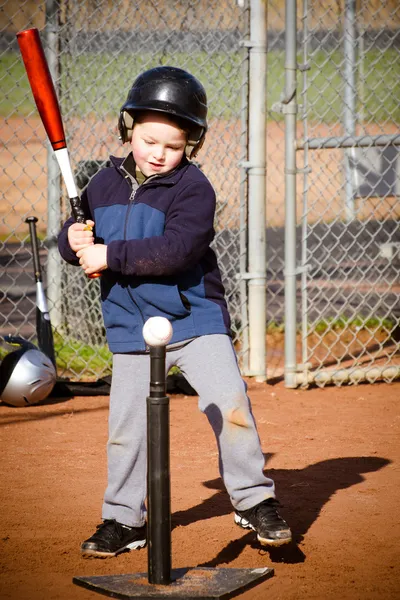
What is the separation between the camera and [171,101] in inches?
120

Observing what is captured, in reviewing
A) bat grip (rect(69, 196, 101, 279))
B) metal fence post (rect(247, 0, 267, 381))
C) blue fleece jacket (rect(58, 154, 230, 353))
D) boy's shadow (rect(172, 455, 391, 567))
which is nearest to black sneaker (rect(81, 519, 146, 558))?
boy's shadow (rect(172, 455, 391, 567))

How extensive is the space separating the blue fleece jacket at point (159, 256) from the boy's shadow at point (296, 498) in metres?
0.82

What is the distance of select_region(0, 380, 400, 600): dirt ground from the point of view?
2965 millimetres

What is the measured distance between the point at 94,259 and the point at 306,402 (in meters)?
2.96

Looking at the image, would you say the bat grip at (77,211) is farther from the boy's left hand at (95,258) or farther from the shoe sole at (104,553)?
the shoe sole at (104,553)

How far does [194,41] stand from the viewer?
684 cm

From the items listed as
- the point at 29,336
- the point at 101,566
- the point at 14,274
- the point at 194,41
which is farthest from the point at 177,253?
the point at 14,274

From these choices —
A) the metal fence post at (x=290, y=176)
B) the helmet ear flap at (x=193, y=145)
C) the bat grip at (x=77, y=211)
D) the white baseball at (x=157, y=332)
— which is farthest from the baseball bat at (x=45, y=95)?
the metal fence post at (x=290, y=176)

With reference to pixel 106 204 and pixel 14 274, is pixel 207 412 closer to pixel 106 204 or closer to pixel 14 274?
pixel 106 204

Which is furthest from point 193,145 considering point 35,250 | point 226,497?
point 35,250

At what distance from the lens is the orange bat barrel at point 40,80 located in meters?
3.15

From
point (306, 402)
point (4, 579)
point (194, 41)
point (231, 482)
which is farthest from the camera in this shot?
point (194, 41)

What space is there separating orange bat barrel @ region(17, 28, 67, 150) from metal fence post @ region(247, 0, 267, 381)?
2771 mm

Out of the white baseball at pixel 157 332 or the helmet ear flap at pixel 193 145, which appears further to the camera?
the helmet ear flap at pixel 193 145
